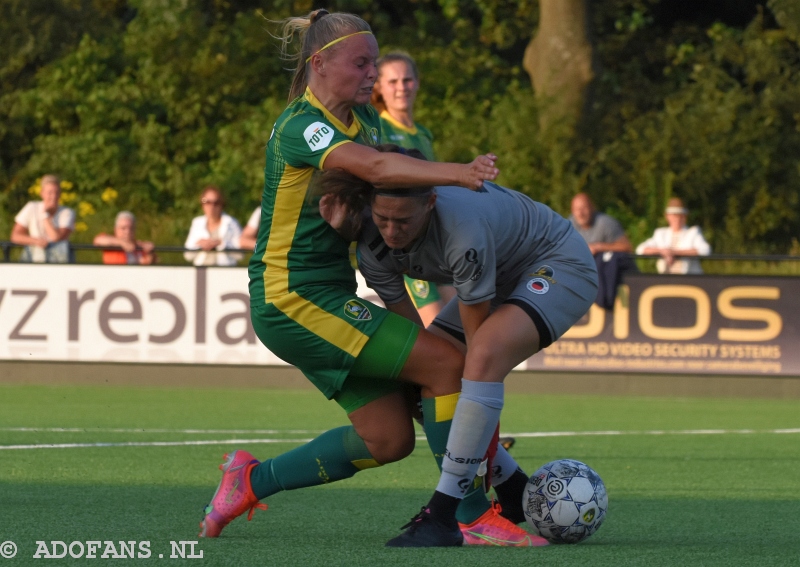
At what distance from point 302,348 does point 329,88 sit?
94 centimetres

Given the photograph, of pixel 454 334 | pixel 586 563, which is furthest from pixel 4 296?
pixel 586 563

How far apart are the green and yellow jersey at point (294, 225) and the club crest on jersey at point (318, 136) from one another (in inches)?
0.8

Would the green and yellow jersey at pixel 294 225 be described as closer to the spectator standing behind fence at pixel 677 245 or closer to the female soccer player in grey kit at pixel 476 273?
the female soccer player in grey kit at pixel 476 273

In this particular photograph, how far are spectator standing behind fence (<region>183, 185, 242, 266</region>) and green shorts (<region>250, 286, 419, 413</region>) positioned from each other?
895 centimetres

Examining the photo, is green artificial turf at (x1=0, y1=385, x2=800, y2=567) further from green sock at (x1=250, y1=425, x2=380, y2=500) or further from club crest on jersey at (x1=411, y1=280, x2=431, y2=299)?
club crest on jersey at (x1=411, y1=280, x2=431, y2=299)

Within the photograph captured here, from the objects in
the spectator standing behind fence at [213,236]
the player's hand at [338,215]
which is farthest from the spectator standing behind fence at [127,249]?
the player's hand at [338,215]

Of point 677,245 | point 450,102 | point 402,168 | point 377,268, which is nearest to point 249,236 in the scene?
point 677,245

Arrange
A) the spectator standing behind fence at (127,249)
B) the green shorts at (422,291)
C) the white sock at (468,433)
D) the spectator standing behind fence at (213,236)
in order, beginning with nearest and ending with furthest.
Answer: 1. the white sock at (468,433)
2. the green shorts at (422,291)
3. the spectator standing behind fence at (213,236)
4. the spectator standing behind fence at (127,249)

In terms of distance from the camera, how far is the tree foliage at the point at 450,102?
2386 cm

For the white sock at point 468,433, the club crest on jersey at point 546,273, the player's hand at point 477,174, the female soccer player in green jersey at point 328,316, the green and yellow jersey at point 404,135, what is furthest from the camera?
the green and yellow jersey at point 404,135

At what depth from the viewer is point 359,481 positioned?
7.50 m

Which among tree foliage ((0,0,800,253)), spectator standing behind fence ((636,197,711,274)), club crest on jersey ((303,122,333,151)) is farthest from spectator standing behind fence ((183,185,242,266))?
club crest on jersey ((303,122,333,151))

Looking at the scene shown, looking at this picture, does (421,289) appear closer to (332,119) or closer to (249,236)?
(332,119)

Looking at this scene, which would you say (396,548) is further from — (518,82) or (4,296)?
(518,82)
